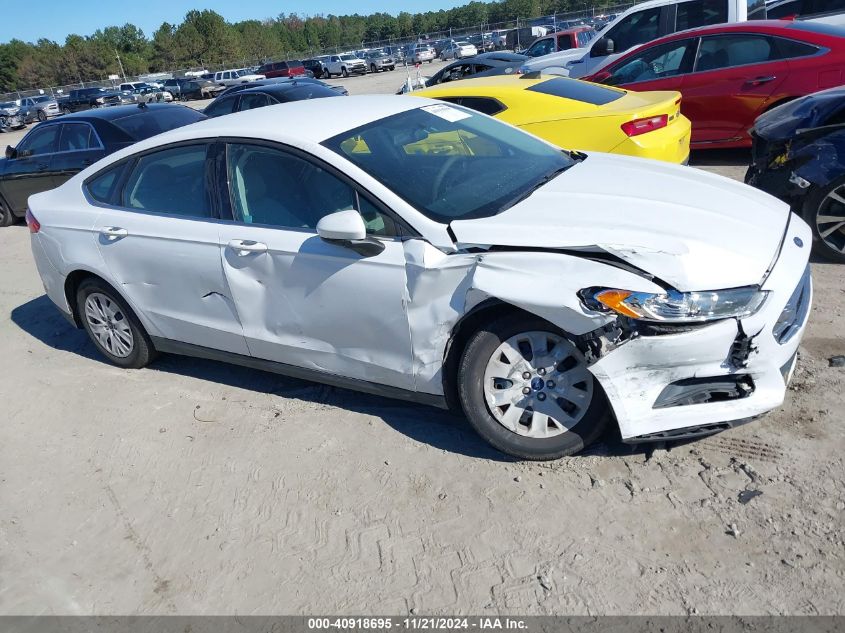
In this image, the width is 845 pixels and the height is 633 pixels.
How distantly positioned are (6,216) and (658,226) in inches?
415

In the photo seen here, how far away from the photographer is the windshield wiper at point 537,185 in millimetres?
3447

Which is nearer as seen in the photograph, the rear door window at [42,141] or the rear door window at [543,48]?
the rear door window at [42,141]

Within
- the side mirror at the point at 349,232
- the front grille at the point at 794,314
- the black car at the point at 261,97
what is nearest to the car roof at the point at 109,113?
the black car at the point at 261,97

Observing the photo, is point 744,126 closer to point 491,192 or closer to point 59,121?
point 491,192

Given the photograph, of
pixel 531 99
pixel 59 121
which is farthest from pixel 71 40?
pixel 531 99

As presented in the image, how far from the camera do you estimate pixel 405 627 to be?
256cm

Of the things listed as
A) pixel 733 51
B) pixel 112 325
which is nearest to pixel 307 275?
pixel 112 325

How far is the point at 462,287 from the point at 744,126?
21.0 feet

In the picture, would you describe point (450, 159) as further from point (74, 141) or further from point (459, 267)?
point (74, 141)

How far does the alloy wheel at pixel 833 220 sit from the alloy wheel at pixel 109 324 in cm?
495

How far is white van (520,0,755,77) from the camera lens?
415 inches

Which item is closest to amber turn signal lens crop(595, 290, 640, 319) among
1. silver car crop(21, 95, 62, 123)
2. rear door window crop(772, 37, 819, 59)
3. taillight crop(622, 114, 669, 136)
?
taillight crop(622, 114, 669, 136)

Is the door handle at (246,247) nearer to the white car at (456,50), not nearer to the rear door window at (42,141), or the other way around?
the rear door window at (42,141)

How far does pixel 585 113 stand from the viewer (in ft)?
20.9
